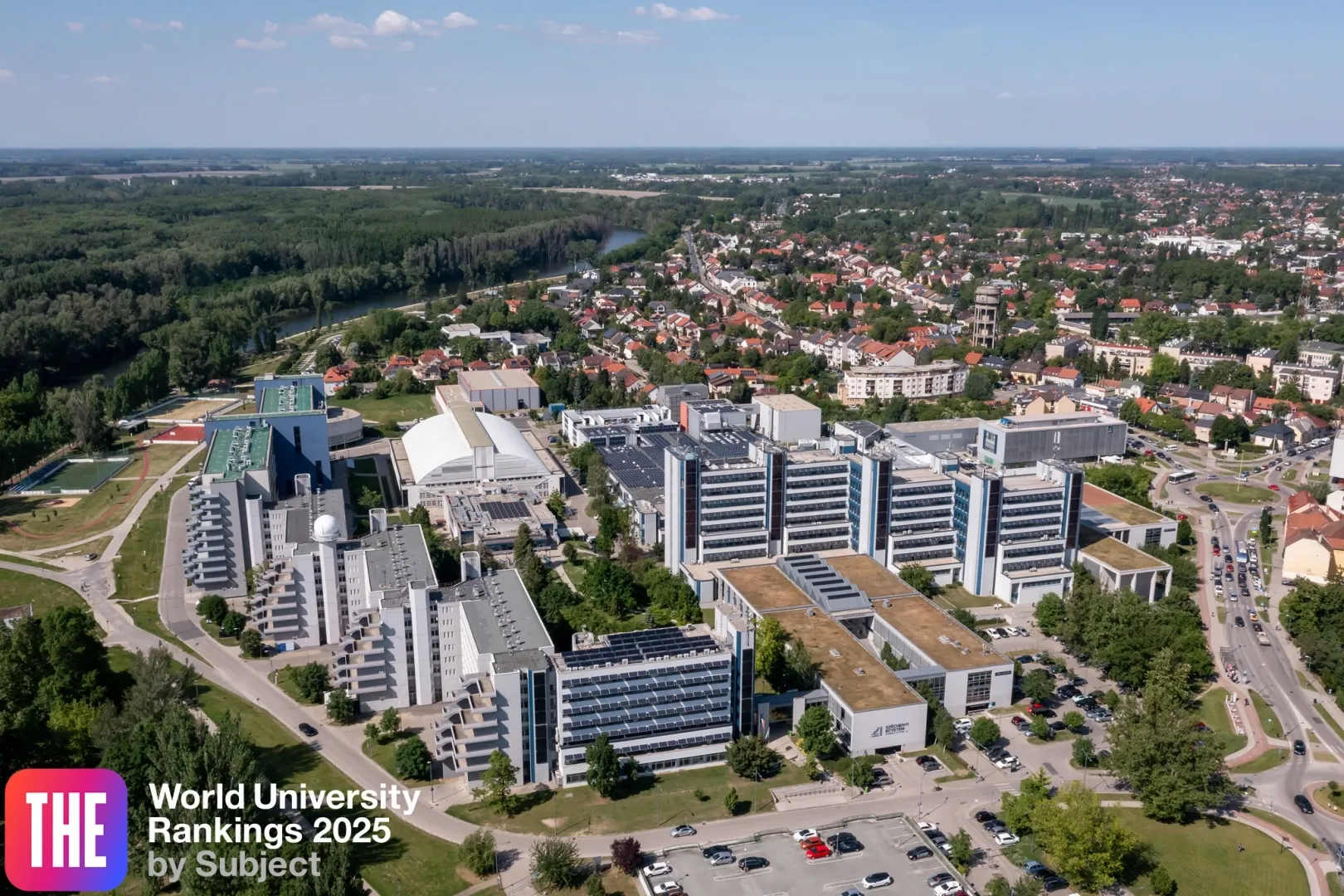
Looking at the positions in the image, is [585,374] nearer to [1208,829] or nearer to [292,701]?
[292,701]

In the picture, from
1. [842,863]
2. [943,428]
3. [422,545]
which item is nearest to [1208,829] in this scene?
[842,863]

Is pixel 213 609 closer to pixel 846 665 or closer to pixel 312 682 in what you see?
pixel 312 682

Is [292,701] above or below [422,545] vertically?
below

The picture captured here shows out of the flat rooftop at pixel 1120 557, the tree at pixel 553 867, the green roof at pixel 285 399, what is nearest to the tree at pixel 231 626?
the green roof at pixel 285 399

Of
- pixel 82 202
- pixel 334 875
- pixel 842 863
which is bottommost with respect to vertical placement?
pixel 842 863

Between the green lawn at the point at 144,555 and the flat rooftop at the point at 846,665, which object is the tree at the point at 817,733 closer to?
the flat rooftop at the point at 846,665

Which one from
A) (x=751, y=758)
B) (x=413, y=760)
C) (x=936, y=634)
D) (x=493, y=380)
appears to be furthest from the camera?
(x=493, y=380)

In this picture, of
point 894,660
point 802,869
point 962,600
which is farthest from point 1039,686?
point 802,869
